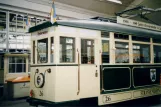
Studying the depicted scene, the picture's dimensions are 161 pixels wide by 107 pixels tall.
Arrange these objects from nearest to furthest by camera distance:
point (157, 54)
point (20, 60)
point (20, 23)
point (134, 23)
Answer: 1. point (134, 23)
2. point (157, 54)
3. point (20, 60)
4. point (20, 23)

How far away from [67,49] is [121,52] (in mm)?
1997

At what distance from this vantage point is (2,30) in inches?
390

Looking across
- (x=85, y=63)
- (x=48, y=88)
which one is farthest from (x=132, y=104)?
(x=48, y=88)

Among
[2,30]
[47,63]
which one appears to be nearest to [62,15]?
[2,30]

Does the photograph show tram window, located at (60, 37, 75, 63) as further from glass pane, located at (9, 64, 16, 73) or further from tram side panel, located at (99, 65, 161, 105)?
glass pane, located at (9, 64, 16, 73)

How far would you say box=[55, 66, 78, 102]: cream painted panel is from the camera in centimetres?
520

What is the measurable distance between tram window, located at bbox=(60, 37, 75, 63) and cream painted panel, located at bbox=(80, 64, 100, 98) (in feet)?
1.31

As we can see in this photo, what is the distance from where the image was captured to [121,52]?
6.70 meters

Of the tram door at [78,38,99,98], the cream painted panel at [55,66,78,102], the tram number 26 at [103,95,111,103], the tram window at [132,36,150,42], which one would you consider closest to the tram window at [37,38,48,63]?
the cream painted panel at [55,66,78,102]

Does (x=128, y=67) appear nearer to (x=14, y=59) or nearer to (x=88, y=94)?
(x=88, y=94)

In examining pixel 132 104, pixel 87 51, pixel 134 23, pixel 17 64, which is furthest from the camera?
pixel 17 64

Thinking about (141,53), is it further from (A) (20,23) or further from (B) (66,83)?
(A) (20,23)

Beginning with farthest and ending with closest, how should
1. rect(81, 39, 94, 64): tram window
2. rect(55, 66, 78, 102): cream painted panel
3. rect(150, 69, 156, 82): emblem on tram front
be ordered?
rect(150, 69, 156, 82): emblem on tram front, rect(81, 39, 94, 64): tram window, rect(55, 66, 78, 102): cream painted panel

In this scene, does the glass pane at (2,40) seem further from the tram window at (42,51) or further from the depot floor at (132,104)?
the tram window at (42,51)
